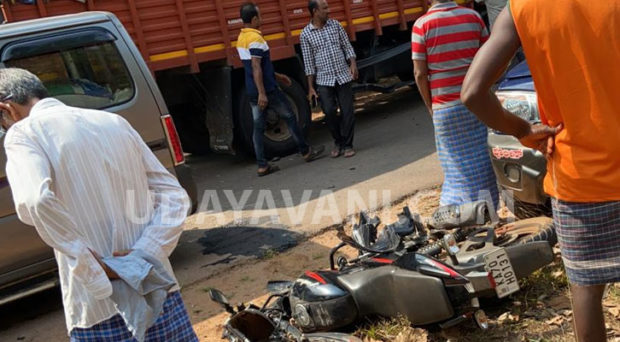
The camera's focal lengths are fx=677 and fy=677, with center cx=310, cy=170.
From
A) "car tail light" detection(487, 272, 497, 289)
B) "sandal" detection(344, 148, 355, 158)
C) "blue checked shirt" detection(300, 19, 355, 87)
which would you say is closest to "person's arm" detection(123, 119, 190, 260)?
"car tail light" detection(487, 272, 497, 289)

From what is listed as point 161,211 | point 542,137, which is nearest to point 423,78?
point 542,137

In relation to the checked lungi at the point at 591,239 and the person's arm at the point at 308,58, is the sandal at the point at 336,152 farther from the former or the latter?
the checked lungi at the point at 591,239

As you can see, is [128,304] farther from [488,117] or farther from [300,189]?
[300,189]

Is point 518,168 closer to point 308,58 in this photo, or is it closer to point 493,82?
point 493,82

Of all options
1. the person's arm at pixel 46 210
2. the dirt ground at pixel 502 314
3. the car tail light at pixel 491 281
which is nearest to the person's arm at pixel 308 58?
the dirt ground at pixel 502 314

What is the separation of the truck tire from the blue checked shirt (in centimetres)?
74

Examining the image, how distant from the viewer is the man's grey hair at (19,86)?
217cm

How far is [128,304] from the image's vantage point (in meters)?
Answer: 2.15

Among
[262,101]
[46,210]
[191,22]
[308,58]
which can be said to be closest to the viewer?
[46,210]

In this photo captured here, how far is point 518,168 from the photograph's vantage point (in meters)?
3.81

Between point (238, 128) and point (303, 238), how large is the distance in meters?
2.98

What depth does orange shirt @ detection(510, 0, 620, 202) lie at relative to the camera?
6.64 ft

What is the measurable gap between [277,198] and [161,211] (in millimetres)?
4249

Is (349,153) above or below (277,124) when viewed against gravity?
below
